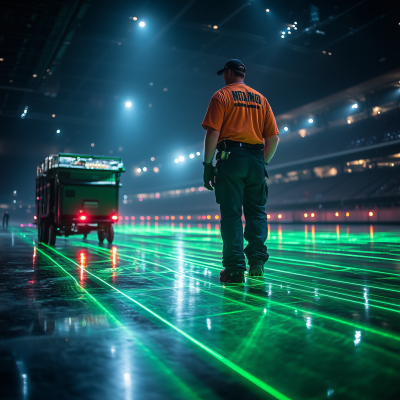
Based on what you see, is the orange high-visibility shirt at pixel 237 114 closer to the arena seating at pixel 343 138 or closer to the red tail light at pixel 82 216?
the red tail light at pixel 82 216

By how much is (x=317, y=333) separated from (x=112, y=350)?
3.61 feet

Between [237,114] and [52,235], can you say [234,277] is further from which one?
[52,235]

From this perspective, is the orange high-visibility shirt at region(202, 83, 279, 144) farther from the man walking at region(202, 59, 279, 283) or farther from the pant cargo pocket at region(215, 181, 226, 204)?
the pant cargo pocket at region(215, 181, 226, 204)

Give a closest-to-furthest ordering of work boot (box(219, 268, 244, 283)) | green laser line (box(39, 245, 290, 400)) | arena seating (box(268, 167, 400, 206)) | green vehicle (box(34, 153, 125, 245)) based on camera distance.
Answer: green laser line (box(39, 245, 290, 400))
work boot (box(219, 268, 244, 283))
green vehicle (box(34, 153, 125, 245))
arena seating (box(268, 167, 400, 206))

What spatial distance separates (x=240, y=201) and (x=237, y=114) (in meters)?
0.94

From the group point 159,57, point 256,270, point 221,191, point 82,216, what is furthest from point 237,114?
point 159,57

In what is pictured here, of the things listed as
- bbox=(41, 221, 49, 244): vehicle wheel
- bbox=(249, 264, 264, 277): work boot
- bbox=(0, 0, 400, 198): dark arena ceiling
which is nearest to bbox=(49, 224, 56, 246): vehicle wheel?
bbox=(41, 221, 49, 244): vehicle wheel

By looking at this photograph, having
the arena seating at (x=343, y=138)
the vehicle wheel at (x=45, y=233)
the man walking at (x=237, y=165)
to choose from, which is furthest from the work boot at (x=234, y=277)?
the arena seating at (x=343, y=138)

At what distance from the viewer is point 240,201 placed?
13.9 ft

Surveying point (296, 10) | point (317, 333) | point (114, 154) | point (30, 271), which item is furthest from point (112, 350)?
point (114, 154)

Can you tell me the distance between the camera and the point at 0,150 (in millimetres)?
33875

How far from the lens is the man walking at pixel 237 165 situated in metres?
4.12

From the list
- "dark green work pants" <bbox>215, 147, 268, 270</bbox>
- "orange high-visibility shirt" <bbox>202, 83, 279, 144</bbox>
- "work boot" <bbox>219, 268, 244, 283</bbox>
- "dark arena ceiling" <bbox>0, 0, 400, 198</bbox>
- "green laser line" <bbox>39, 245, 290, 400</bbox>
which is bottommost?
"green laser line" <bbox>39, 245, 290, 400</bbox>

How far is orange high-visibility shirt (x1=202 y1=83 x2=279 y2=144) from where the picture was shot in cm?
418
